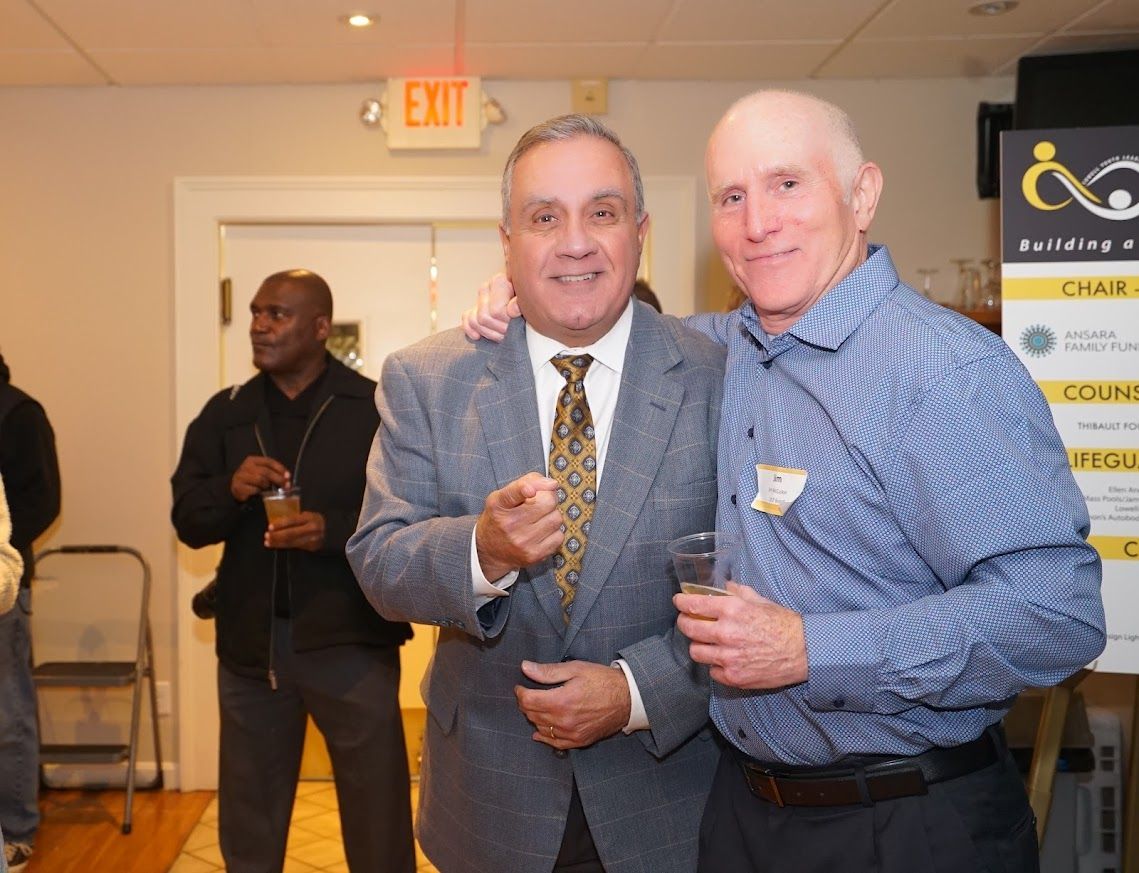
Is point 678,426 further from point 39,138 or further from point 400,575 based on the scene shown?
point 39,138

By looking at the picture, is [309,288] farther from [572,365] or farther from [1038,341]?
[1038,341]

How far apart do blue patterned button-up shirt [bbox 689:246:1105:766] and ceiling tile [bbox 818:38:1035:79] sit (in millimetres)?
3279

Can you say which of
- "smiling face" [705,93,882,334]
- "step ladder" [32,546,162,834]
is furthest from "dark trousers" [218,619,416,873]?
"smiling face" [705,93,882,334]

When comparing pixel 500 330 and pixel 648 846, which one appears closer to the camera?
pixel 648 846

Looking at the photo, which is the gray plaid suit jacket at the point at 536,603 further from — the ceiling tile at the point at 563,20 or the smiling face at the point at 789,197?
the ceiling tile at the point at 563,20

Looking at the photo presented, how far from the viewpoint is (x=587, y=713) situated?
1.83 metres

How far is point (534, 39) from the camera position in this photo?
4.47 metres

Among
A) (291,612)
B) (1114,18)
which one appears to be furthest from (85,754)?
(1114,18)

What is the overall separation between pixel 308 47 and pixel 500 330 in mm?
2923

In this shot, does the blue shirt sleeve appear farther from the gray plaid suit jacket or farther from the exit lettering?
the exit lettering

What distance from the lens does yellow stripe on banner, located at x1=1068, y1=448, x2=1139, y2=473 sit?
11.2ft

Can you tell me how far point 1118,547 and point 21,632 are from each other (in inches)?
146

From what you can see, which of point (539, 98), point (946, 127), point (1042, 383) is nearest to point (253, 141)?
point (539, 98)

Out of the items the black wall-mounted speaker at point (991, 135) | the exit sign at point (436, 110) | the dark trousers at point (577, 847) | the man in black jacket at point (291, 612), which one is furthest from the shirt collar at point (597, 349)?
the black wall-mounted speaker at point (991, 135)
